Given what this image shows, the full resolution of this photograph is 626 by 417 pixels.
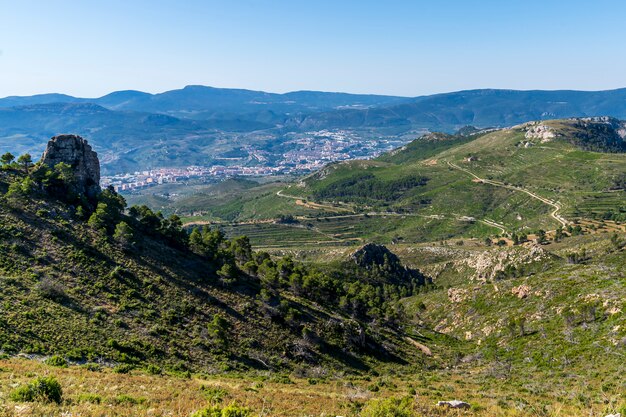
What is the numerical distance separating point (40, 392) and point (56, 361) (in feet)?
58.7

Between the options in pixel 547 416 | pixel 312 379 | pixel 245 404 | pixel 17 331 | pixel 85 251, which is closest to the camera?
pixel 547 416

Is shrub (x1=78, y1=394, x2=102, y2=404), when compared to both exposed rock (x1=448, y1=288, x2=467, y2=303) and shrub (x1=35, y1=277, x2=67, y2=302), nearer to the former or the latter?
shrub (x1=35, y1=277, x2=67, y2=302)

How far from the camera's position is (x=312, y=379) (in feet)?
162

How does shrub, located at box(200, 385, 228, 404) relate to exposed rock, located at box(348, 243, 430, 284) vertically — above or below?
above

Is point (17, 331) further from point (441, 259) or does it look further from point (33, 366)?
point (441, 259)

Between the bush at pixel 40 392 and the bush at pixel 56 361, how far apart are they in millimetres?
15701

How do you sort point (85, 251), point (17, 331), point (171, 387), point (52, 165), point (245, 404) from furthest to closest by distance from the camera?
point (52, 165), point (85, 251), point (17, 331), point (171, 387), point (245, 404)

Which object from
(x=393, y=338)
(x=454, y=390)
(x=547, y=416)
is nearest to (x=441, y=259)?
(x=393, y=338)

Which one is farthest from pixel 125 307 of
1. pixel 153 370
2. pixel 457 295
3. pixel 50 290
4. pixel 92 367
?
pixel 457 295

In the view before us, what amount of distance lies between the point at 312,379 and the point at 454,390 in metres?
16.3

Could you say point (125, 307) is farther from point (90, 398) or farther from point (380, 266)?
point (380, 266)

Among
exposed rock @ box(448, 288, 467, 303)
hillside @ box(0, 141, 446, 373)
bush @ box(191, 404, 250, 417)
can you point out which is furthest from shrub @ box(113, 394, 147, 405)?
exposed rock @ box(448, 288, 467, 303)

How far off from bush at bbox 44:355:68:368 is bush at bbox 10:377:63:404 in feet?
51.5

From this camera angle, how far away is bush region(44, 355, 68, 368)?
122 feet
